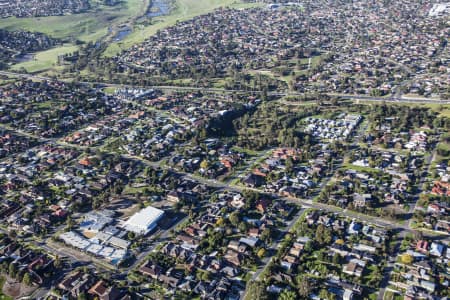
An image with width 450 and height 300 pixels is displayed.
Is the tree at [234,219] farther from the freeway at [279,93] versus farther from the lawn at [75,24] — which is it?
the lawn at [75,24]

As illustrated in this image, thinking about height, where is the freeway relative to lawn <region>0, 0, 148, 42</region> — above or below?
below

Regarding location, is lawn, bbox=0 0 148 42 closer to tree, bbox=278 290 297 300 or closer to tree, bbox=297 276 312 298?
tree, bbox=278 290 297 300

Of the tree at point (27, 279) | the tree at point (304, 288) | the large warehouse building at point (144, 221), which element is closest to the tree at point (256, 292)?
the tree at point (304, 288)

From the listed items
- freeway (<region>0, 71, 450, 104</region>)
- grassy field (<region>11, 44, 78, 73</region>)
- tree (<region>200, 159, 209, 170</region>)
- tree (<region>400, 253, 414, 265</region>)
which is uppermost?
grassy field (<region>11, 44, 78, 73</region>)

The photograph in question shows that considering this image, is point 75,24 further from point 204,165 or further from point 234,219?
point 234,219

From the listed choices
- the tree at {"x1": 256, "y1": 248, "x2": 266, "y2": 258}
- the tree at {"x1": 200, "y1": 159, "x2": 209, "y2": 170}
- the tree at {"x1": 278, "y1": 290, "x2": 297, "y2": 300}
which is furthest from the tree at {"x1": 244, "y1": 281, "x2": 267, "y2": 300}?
the tree at {"x1": 200, "y1": 159, "x2": 209, "y2": 170}

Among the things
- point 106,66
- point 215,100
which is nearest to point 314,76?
point 215,100
